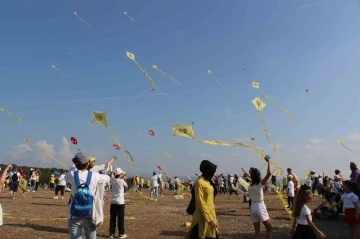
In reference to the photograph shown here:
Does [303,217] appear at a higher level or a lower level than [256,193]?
lower

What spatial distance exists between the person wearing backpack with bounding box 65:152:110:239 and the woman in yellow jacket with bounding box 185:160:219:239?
1480mm

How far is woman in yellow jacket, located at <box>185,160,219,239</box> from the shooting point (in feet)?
17.4

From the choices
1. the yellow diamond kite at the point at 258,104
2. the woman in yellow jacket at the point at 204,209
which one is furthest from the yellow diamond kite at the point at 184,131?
the woman in yellow jacket at the point at 204,209

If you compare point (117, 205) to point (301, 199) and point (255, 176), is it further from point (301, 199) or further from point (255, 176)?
point (301, 199)

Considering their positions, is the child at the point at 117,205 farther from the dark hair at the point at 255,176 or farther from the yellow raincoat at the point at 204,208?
the yellow raincoat at the point at 204,208

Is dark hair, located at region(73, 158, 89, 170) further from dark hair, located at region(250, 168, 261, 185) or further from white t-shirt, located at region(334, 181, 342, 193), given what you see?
white t-shirt, located at region(334, 181, 342, 193)

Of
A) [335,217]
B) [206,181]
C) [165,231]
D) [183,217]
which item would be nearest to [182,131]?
[183,217]

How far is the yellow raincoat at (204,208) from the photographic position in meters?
5.31

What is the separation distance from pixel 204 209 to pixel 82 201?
6.00 ft

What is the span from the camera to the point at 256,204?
25.4ft

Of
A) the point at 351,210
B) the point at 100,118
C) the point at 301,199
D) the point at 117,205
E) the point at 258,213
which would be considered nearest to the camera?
the point at 301,199

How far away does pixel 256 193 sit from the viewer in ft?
25.5

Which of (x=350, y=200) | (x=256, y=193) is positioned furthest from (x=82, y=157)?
(x=350, y=200)

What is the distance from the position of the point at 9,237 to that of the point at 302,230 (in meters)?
7.45
